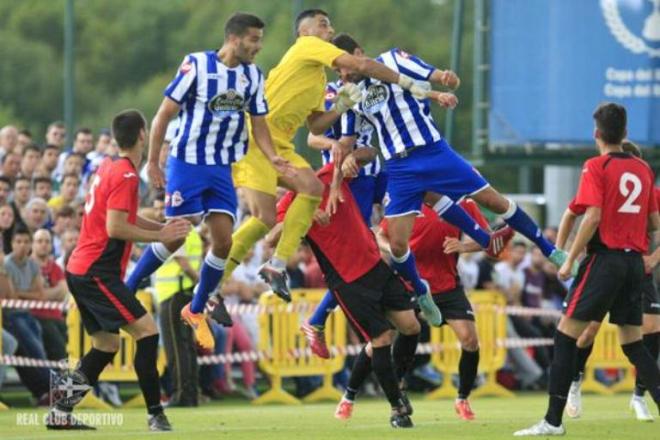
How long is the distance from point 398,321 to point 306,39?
8.07 feet

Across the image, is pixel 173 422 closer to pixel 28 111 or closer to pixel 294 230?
pixel 294 230

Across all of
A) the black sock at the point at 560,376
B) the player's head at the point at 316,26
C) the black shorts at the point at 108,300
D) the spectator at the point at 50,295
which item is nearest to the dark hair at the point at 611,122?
the black sock at the point at 560,376

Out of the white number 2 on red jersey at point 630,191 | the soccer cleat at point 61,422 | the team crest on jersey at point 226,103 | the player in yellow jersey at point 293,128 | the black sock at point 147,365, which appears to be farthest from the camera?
the player in yellow jersey at point 293,128

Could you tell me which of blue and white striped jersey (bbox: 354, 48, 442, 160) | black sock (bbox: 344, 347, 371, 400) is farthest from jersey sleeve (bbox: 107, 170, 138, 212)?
black sock (bbox: 344, 347, 371, 400)

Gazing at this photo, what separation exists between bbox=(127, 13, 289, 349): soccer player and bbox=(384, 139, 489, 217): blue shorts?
1.34 m

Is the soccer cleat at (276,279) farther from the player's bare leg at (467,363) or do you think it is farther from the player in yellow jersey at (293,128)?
the player's bare leg at (467,363)

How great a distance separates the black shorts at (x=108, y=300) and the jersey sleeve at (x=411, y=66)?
317cm

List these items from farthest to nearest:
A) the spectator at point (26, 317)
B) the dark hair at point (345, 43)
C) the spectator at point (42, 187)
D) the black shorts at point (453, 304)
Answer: the spectator at point (42, 187) → the spectator at point (26, 317) → the black shorts at point (453, 304) → the dark hair at point (345, 43)

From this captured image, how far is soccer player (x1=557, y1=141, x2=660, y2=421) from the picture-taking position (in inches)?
637

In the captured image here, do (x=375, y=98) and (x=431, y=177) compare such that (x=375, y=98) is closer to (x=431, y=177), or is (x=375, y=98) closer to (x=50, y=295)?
(x=431, y=177)

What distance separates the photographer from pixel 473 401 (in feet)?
74.8

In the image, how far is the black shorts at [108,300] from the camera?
47.4ft

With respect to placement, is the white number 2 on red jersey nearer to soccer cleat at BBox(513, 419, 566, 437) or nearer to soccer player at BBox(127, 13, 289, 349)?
soccer cleat at BBox(513, 419, 566, 437)

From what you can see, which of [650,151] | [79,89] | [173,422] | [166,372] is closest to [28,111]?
[79,89]
